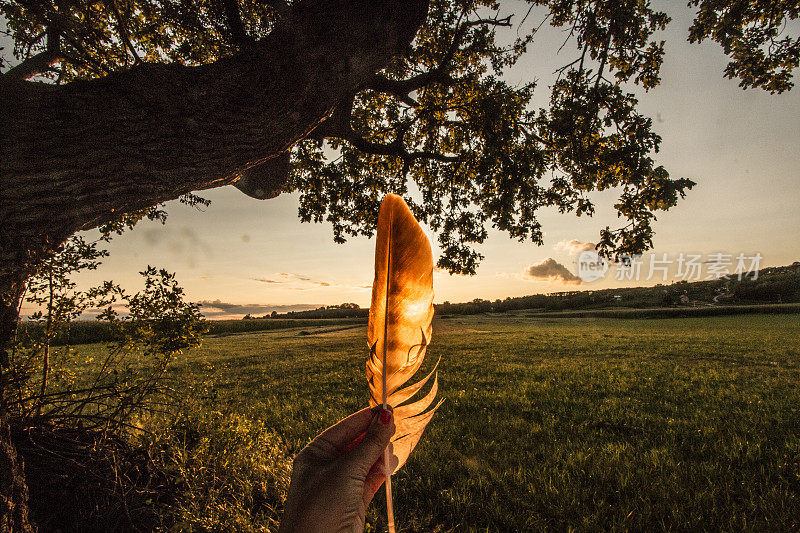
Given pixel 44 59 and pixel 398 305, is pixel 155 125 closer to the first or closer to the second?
pixel 398 305

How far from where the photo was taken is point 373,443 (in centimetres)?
149

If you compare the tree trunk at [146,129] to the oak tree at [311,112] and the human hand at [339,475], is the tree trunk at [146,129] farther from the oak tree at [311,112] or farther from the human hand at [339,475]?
the human hand at [339,475]

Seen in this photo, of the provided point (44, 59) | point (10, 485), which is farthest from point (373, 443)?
point (44, 59)

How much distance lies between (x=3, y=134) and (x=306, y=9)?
279cm

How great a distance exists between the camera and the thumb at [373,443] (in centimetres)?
144

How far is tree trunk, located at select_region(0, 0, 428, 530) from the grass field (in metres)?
1.48

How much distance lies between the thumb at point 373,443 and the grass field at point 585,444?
192 cm

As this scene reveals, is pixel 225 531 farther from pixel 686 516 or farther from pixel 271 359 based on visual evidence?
pixel 271 359

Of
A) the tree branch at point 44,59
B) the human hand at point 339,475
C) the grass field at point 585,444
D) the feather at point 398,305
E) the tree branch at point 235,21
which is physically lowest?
the grass field at point 585,444

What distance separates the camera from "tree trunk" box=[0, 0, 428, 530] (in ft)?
6.28

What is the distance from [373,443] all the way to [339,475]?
0.19 meters

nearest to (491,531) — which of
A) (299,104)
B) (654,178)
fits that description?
(299,104)

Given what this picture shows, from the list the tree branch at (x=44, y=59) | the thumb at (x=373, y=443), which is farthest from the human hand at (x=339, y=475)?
the tree branch at (x=44, y=59)

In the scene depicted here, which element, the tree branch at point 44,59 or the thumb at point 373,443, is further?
the tree branch at point 44,59
